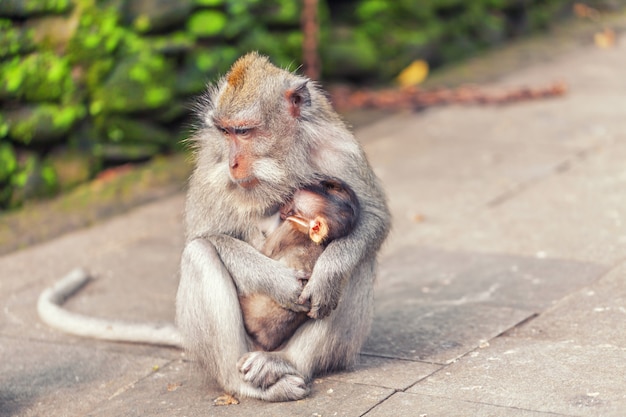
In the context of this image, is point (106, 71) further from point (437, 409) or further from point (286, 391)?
point (437, 409)

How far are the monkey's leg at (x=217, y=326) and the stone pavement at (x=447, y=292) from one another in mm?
79

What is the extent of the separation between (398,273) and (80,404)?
206 cm

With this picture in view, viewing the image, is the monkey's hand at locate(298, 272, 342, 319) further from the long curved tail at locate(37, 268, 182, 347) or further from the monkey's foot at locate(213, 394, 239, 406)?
the long curved tail at locate(37, 268, 182, 347)

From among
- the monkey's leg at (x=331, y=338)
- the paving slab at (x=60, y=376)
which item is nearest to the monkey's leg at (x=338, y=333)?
the monkey's leg at (x=331, y=338)

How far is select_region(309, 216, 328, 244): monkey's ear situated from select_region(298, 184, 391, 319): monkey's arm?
73 millimetres

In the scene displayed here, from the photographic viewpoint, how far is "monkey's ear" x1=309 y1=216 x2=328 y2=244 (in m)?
4.19

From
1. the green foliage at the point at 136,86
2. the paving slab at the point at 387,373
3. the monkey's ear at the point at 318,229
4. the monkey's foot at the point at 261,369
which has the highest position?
the green foliage at the point at 136,86

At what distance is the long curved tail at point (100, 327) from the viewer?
5.06 m

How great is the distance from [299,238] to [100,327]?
1371 millimetres

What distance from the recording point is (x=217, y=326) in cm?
425

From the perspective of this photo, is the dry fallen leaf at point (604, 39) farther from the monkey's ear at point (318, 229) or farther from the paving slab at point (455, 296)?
the monkey's ear at point (318, 229)

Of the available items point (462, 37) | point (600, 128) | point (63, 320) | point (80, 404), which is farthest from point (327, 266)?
point (462, 37)

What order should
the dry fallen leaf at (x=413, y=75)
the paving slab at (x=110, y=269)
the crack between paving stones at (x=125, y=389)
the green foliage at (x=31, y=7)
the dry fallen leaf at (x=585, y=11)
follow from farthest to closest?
the dry fallen leaf at (x=585, y=11)
the dry fallen leaf at (x=413, y=75)
the green foliage at (x=31, y=7)
the paving slab at (x=110, y=269)
the crack between paving stones at (x=125, y=389)

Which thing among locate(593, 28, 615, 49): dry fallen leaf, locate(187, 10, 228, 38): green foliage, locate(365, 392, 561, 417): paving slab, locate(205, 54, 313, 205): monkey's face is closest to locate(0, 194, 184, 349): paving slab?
locate(205, 54, 313, 205): monkey's face
